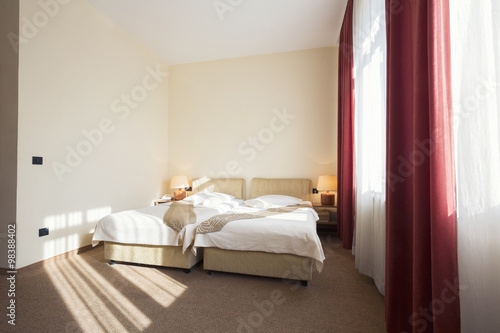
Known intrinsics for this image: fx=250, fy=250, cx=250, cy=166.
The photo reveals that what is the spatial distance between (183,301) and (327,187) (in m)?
2.68

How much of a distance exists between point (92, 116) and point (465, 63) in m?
3.82

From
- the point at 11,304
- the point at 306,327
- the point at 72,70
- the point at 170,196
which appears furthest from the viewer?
the point at 170,196

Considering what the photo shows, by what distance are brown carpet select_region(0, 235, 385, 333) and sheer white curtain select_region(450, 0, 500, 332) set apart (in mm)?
887

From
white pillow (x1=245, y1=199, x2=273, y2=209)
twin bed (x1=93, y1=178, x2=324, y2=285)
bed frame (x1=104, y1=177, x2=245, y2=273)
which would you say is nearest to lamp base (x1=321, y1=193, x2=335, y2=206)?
white pillow (x1=245, y1=199, x2=273, y2=209)

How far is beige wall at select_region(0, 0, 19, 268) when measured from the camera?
8.18ft

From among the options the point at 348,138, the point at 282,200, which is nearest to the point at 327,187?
the point at 282,200

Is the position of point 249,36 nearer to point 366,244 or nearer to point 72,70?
point 72,70

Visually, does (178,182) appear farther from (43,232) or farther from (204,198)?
(43,232)

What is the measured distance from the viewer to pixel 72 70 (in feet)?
10.1

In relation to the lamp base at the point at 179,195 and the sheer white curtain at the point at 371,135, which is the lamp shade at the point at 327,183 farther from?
the lamp base at the point at 179,195

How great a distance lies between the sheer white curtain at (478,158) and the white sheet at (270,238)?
3.98ft

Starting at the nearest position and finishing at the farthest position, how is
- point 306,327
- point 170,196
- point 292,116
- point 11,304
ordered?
point 306,327
point 11,304
point 292,116
point 170,196

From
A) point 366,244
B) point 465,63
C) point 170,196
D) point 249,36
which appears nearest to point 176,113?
point 170,196

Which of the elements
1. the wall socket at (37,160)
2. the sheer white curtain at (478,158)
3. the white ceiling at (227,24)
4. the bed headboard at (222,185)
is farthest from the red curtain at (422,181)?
the wall socket at (37,160)
